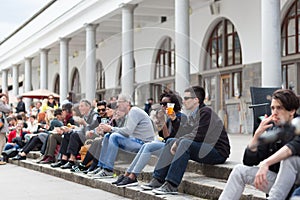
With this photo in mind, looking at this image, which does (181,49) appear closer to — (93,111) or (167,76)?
(93,111)

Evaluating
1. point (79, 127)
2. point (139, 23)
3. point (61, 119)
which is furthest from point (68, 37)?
point (79, 127)

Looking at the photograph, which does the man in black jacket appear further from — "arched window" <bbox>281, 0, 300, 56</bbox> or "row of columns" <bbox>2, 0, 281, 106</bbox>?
"arched window" <bbox>281, 0, 300, 56</bbox>

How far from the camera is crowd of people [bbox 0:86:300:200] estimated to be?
352 cm

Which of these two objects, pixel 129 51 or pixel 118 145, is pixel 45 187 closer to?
pixel 118 145

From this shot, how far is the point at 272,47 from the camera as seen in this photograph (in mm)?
8867

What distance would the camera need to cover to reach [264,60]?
897 cm

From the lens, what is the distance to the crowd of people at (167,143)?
3.52 metres

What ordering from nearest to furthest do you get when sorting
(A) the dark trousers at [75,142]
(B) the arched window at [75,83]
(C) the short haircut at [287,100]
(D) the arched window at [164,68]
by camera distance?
(C) the short haircut at [287,100] → (A) the dark trousers at [75,142] → (D) the arched window at [164,68] → (B) the arched window at [75,83]

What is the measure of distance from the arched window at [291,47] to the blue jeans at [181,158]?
8.80 meters

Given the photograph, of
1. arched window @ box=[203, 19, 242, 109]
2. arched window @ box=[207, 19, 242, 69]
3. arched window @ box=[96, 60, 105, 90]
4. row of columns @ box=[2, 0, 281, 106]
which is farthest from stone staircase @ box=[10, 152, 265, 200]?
arched window @ box=[96, 60, 105, 90]

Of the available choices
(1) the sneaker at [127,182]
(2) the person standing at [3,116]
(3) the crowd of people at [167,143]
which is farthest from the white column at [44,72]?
(1) the sneaker at [127,182]

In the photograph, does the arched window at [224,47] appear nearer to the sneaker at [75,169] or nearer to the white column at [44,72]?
the sneaker at [75,169]

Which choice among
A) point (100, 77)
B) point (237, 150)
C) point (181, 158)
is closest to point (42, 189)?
point (181, 158)

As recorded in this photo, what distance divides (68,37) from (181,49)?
966cm
